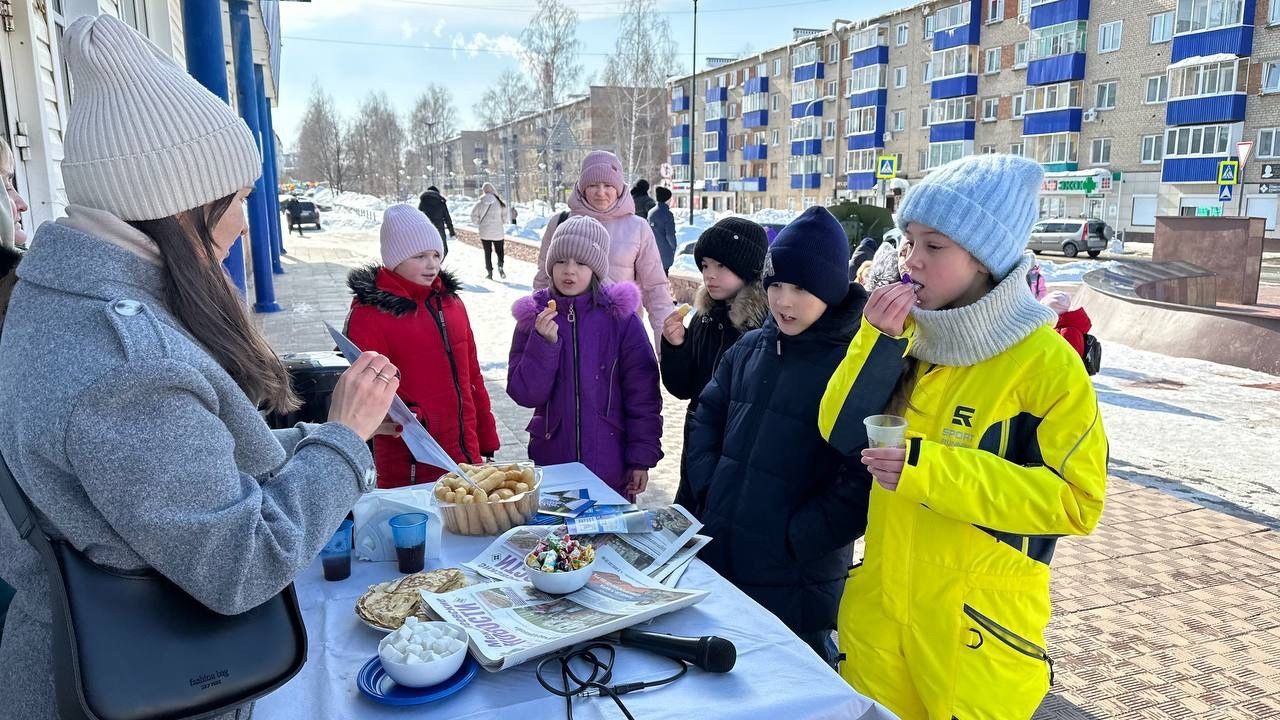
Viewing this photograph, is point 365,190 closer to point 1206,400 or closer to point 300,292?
point 300,292

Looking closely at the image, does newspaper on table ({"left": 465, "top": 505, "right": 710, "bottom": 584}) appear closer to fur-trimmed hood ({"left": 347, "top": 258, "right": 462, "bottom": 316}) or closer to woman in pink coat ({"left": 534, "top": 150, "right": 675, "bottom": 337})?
fur-trimmed hood ({"left": 347, "top": 258, "right": 462, "bottom": 316})

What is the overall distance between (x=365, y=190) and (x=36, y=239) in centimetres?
6978

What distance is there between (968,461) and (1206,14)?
1677 inches

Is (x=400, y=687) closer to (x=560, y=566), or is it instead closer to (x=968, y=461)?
(x=560, y=566)

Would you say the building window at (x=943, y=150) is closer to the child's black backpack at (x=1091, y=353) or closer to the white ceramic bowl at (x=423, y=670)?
the child's black backpack at (x=1091, y=353)

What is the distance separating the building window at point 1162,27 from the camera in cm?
3581

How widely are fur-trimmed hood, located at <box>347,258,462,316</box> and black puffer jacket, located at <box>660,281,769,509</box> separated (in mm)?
1060

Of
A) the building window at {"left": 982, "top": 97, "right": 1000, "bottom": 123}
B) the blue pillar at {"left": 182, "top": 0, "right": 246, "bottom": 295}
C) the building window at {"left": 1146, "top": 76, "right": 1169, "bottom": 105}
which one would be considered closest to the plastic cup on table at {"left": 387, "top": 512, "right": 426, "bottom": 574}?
the blue pillar at {"left": 182, "top": 0, "right": 246, "bottom": 295}

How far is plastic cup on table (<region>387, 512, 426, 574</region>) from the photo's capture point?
2.02 meters

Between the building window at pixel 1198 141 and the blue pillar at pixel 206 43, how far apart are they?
39.7m

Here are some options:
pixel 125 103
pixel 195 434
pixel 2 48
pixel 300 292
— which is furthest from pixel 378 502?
pixel 300 292

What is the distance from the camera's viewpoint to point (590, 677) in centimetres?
154

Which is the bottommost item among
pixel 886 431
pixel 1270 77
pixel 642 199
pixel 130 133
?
pixel 886 431

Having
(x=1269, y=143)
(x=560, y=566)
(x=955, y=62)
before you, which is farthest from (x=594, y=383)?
(x=955, y=62)
